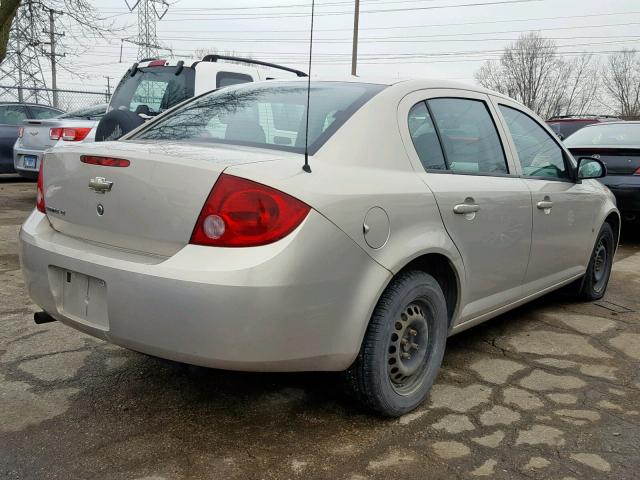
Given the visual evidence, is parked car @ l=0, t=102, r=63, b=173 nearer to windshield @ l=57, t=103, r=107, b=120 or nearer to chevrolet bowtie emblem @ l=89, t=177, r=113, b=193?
windshield @ l=57, t=103, r=107, b=120

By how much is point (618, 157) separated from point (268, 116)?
208 inches

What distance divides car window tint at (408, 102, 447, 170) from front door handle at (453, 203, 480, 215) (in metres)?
0.20

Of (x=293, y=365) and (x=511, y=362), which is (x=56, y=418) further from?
(x=511, y=362)

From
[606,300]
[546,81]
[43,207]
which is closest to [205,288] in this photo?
[43,207]

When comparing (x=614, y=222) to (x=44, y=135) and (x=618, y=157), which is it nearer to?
(x=618, y=157)

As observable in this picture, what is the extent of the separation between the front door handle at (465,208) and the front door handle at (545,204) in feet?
2.40

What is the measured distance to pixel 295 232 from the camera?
2.12m

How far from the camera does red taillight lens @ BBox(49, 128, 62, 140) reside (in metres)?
8.13

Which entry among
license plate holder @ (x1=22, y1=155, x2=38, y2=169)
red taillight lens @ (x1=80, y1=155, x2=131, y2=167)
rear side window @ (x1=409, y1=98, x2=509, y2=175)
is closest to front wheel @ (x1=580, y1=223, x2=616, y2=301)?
rear side window @ (x1=409, y1=98, x2=509, y2=175)

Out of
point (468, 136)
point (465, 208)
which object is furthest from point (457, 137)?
point (465, 208)

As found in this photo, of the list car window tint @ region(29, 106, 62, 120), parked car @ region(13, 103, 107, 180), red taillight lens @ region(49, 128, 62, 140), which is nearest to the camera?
parked car @ region(13, 103, 107, 180)

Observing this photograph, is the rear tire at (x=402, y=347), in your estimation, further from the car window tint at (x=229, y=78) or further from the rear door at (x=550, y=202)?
the car window tint at (x=229, y=78)

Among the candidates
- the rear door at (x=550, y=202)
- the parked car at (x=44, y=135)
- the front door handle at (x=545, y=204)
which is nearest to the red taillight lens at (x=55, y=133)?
the parked car at (x=44, y=135)

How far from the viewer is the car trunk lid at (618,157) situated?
6.66 m
